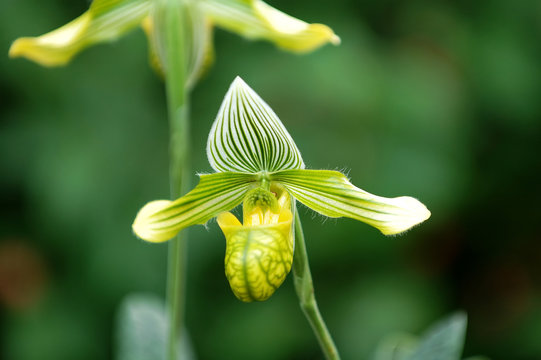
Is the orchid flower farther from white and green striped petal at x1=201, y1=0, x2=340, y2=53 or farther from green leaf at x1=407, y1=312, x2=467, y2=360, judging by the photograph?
green leaf at x1=407, y1=312, x2=467, y2=360

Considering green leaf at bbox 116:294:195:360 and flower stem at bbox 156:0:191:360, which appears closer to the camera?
flower stem at bbox 156:0:191:360

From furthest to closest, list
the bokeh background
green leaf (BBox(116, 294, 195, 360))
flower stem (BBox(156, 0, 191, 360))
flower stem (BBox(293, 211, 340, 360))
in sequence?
the bokeh background
green leaf (BBox(116, 294, 195, 360))
flower stem (BBox(156, 0, 191, 360))
flower stem (BBox(293, 211, 340, 360))

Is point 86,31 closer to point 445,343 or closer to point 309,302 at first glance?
point 309,302

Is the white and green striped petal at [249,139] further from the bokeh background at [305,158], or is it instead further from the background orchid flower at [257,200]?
the bokeh background at [305,158]

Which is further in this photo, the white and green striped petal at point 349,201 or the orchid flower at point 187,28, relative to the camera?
the orchid flower at point 187,28

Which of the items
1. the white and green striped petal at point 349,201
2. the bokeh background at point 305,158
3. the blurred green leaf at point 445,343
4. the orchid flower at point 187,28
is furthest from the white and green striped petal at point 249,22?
the bokeh background at point 305,158

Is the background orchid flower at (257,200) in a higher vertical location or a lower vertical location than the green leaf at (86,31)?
lower

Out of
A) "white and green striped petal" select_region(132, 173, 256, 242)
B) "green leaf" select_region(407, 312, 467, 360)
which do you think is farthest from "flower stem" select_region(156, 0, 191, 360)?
"green leaf" select_region(407, 312, 467, 360)
